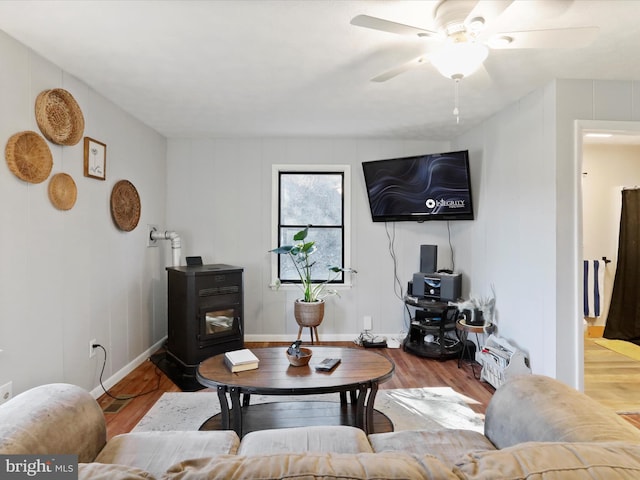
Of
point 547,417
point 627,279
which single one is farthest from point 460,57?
point 627,279

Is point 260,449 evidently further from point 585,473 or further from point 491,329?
point 491,329

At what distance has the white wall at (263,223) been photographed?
436 centimetres

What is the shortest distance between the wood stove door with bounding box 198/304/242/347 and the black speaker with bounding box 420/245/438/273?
6.89 ft

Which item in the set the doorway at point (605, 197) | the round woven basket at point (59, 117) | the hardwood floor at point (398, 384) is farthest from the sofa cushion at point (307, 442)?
the doorway at point (605, 197)

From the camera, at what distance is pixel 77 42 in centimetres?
215

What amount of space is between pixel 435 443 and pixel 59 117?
2.91 metres

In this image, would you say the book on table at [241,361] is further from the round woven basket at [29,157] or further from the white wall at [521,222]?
the white wall at [521,222]

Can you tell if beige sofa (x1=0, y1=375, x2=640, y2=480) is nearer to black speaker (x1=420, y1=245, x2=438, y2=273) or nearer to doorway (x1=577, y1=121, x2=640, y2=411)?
black speaker (x1=420, y1=245, x2=438, y2=273)

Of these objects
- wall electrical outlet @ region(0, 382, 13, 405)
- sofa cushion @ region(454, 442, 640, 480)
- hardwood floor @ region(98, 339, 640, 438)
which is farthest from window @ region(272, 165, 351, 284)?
sofa cushion @ region(454, 442, 640, 480)

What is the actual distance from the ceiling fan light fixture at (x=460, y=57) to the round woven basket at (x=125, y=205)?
2797mm

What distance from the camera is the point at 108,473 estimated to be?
714 mm

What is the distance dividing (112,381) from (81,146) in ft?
6.38

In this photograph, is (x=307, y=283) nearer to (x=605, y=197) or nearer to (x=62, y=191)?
(x=62, y=191)

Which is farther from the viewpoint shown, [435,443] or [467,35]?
[467,35]
